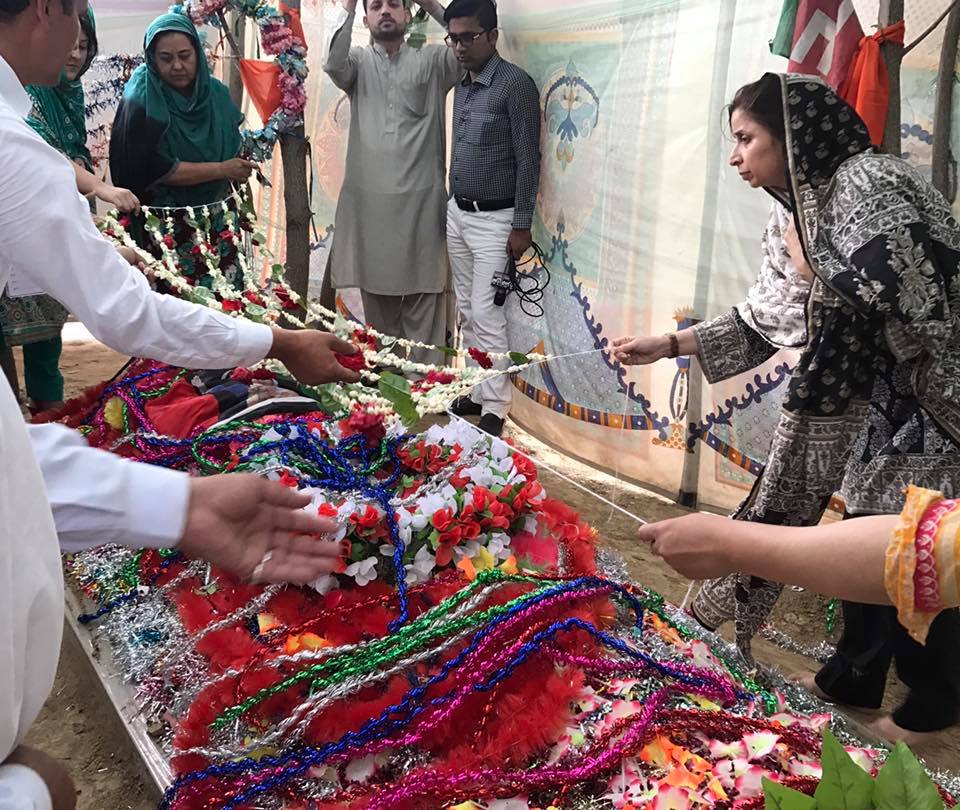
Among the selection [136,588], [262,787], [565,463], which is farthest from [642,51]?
[262,787]

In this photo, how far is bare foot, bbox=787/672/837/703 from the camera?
98.3 inches

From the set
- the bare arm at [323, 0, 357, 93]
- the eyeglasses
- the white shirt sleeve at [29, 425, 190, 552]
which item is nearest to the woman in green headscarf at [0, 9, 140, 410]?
the bare arm at [323, 0, 357, 93]

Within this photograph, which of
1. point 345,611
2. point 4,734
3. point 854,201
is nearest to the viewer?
point 4,734

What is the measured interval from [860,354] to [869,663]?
924 millimetres

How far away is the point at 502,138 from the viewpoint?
14.8ft

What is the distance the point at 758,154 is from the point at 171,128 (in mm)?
2941

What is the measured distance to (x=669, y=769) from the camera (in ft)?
3.91

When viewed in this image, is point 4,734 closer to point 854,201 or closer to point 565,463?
point 854,201

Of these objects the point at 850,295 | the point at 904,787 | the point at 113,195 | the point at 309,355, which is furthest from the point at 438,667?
the point at 113,195

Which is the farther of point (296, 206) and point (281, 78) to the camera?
point (296, 206)

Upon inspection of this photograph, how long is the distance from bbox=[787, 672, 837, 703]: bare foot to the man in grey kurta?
3.15 meters

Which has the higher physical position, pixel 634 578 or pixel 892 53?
pixel 892 53

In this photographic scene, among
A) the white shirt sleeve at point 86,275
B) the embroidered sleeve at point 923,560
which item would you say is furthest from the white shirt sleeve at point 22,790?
the white shirt sleeve at point 86,275

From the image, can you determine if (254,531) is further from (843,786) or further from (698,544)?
(843,786)
